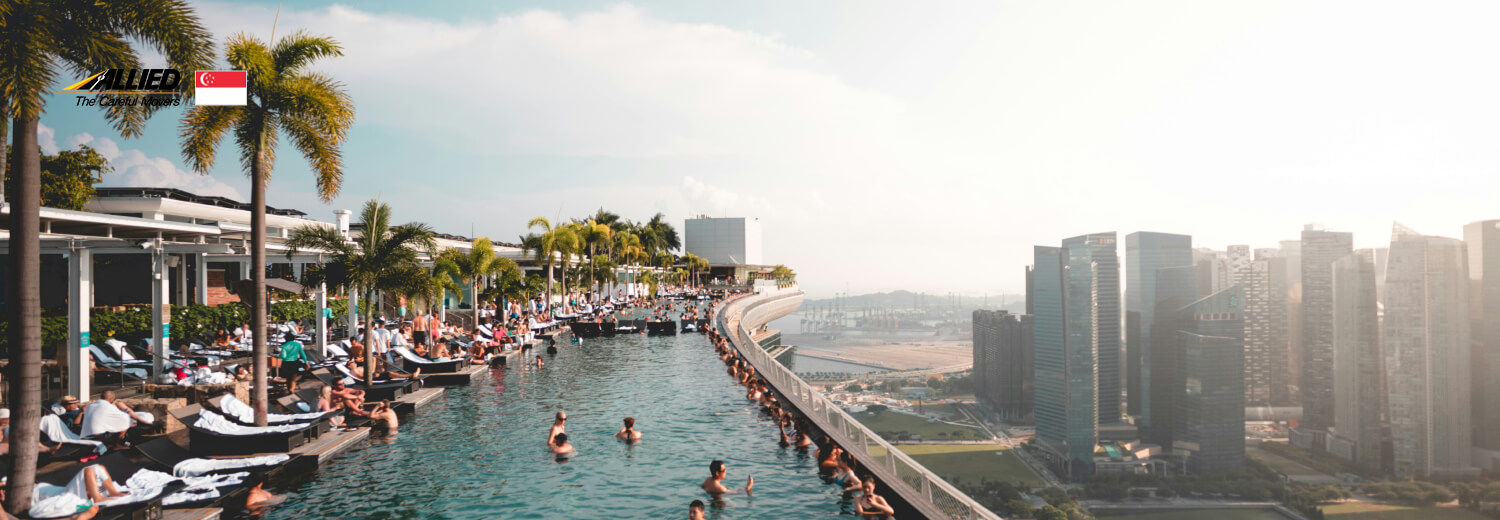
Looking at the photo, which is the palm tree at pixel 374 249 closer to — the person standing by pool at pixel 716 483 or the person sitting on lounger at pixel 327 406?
the person sitting on lounger at pixel 327 406

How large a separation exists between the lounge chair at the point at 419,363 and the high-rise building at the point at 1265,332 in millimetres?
187582

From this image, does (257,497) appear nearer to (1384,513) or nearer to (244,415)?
(244,415)

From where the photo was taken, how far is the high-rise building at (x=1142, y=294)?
169 metres

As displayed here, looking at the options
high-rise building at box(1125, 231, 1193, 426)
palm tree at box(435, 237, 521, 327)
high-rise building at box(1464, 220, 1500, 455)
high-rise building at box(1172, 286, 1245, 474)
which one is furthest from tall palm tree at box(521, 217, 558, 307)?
high-rise building at box(1464, 220, 1500, 455)

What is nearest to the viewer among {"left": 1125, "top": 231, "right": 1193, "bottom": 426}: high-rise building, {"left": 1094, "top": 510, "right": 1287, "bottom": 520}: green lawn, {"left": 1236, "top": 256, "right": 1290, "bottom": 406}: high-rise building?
{"left": 1094, "top": 510, "right": 1287, "bottom": 520}: green lawn

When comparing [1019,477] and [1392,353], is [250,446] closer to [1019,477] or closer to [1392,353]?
[1019,477]

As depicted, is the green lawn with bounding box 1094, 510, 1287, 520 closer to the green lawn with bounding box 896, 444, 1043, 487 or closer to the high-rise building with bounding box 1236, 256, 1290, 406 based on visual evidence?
the green lawn with bounding box 896, 444, 1043, 487

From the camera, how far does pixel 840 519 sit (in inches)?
414

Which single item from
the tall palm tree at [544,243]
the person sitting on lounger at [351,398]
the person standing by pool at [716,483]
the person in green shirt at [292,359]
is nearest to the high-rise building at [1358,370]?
the tall palm tree at [544,243]

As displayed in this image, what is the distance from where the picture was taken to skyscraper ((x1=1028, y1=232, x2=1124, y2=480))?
488 feet

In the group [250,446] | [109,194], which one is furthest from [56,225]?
[109,194]

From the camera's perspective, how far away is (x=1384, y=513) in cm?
12188

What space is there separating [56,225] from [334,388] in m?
6.74

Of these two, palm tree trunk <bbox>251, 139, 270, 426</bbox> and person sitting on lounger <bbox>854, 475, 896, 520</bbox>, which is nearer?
person sitting on lounger <bbox>854, 475, 896, 520</bbox>
